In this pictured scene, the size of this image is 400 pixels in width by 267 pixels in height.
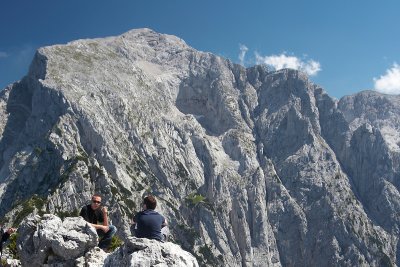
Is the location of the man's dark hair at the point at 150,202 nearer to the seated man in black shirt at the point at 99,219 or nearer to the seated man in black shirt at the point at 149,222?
the seated man in black shirt at the point at 149,222

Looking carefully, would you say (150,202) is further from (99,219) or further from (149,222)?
(99,219)

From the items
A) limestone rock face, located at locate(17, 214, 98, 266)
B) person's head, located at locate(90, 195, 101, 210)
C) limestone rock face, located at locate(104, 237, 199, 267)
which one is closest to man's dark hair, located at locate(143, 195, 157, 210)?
limestone rock face, located at locate(104, 237, 199, 267)

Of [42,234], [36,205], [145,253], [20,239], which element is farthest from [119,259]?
[36,205]

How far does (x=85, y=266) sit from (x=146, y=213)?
22.6 ft

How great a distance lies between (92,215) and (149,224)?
607 cm

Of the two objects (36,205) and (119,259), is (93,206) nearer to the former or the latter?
(119,259)

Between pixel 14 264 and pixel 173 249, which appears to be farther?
pixel 14 264

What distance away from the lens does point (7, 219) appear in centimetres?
18175

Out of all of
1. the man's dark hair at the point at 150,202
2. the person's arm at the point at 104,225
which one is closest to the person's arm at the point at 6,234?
the person's arm at the point at 104,225

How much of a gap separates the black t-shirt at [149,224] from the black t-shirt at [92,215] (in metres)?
5.32

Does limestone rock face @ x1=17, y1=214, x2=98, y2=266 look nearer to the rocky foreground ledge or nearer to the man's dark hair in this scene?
the rocky foreground ledge

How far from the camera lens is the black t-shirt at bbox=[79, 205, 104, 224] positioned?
83.2 feet

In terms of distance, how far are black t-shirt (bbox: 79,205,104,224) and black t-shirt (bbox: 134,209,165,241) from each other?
5321mm

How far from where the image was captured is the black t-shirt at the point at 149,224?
20750 millimetres
